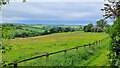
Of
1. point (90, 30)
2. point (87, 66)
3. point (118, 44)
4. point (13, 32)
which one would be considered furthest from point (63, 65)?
point (90, 30)

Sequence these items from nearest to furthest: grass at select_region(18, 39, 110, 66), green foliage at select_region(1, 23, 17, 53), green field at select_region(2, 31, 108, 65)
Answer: green foliage at select_region(1, 23, 17, 53)
grass at select_region(18, 39, 110, 66)
green field at select_region(2, 31, 108, 65)

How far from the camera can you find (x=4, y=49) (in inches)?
190

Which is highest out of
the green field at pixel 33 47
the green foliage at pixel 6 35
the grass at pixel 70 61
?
the green foliage at pixel 6 35

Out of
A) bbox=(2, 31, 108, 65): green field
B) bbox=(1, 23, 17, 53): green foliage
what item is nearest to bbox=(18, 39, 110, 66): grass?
bbox=(2, 31, 108, 65): green field

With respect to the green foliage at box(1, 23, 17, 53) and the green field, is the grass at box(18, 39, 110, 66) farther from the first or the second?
the green foliage at box(1, 23, 17, 53)


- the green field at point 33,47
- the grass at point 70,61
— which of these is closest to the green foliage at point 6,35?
the green field at point 33,47

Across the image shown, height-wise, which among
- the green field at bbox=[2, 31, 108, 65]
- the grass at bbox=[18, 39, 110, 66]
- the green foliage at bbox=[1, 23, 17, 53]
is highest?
the green foliage at bbox=[1, 23, 17, 53]

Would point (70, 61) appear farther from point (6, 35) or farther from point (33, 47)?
point (33, 47)

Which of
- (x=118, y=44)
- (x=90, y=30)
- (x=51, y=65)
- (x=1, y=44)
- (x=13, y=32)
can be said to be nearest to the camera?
(x=1, y=44)

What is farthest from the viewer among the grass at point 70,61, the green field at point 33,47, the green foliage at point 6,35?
the green field at point 33,47

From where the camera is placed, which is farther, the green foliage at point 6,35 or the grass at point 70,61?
the grass at point 70,61

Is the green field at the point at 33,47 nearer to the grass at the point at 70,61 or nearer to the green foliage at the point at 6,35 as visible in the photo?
the green foliage at the point at 6,35

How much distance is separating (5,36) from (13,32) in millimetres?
483

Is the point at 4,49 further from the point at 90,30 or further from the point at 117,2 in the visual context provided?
the point at 90,30
